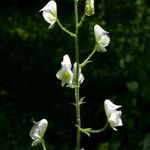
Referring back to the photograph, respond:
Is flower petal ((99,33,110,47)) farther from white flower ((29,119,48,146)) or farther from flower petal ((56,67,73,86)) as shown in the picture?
white flower ((29,119,48,146))

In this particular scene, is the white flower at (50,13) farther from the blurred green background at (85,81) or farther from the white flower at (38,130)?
the blurred green background at (85,81)

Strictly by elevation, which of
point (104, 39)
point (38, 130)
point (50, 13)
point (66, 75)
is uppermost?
point (50, 13)

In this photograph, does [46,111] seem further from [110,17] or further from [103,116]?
[110,17]

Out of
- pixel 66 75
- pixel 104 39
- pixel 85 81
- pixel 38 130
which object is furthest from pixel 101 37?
pixel 85 81

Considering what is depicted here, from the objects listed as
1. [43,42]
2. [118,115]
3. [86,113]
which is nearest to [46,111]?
[86,113]

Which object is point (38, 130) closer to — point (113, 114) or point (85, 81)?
point (113, 114)

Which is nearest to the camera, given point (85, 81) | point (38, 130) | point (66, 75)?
point (66, 75)

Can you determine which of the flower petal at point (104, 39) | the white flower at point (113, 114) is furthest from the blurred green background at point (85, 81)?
the flower petal at point (104, 39)

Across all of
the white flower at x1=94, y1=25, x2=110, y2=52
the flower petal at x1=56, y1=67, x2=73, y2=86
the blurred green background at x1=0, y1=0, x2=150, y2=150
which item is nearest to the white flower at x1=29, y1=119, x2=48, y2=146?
the flower petal at x1=56, y1=67, x2=73, y2=86

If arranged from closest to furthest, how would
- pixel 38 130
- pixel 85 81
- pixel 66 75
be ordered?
pixel 66 75, pixel 38 130, pixel 85 81
